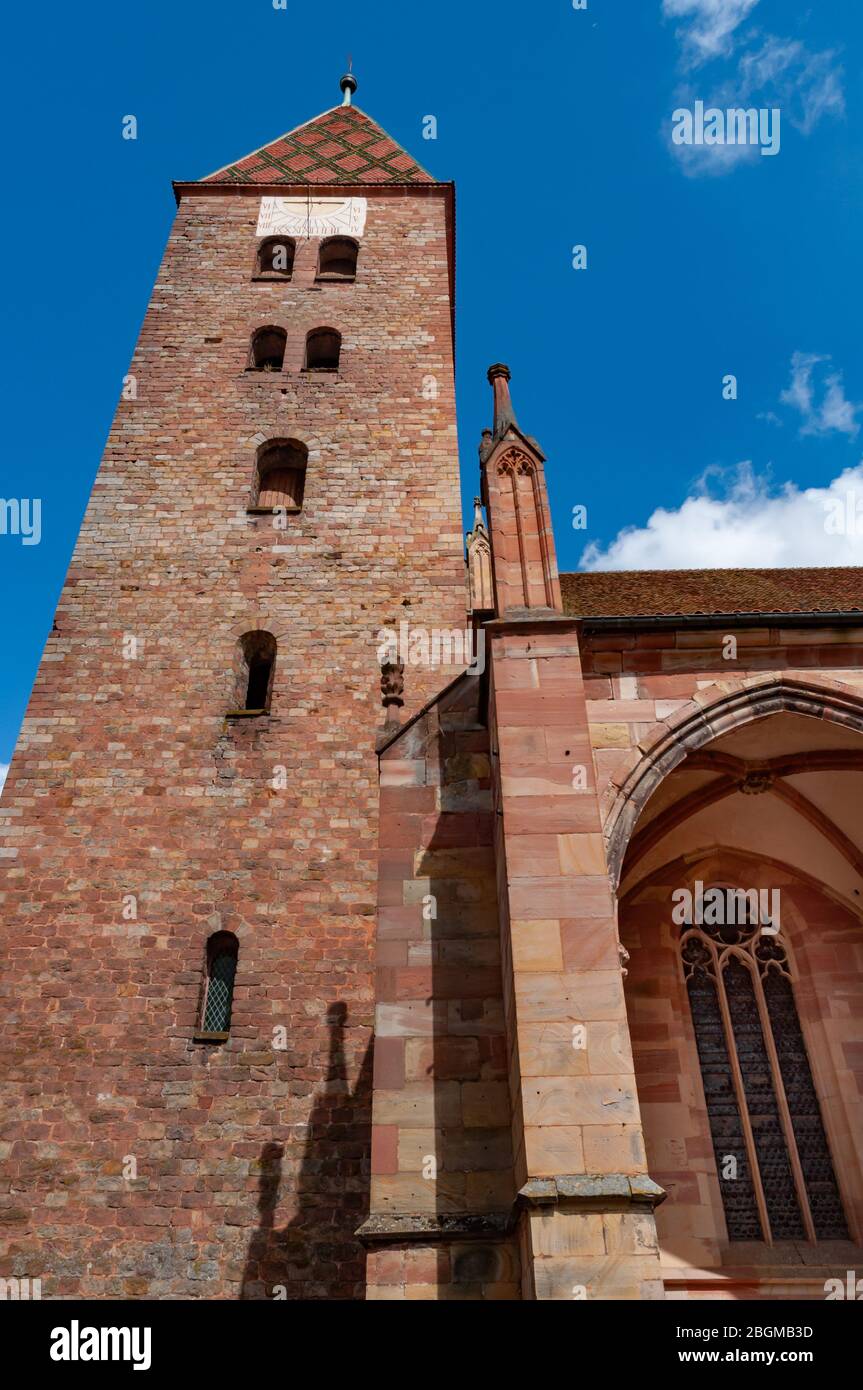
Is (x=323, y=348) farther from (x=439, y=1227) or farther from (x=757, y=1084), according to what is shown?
(x=439, y=1227)

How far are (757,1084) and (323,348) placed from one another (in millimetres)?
13084

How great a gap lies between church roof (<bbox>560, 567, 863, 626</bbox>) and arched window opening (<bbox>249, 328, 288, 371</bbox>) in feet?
22.2

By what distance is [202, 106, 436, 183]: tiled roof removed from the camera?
766 inches

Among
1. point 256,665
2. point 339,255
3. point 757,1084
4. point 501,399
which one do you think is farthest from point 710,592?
point 339,255

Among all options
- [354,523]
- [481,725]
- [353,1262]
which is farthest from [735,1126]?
[354,523]

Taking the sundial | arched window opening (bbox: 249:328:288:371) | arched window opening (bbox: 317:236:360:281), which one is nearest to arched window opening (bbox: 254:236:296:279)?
the sundial

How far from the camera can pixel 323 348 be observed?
→ 53.5 ft

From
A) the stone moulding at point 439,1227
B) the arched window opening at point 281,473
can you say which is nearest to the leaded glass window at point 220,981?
the stone moulding at point 439,1227

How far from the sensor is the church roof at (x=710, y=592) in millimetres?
8945

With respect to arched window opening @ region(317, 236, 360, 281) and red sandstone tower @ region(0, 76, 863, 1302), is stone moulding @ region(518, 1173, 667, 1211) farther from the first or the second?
arched window opening @ region(317, 236, 360, 281)

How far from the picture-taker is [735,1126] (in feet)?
27.5

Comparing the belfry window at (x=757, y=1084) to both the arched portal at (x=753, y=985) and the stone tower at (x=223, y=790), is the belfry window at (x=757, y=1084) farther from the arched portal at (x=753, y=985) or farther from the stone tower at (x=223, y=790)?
the stone tower at (x=223, y=790)

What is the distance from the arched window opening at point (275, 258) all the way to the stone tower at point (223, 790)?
0.34 metres

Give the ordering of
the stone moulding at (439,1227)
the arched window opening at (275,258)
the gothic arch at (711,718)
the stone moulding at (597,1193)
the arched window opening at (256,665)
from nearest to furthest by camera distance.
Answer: the stone moulding at (597,1193) < the stone moulding at (439,1227) < the gothic arch at (711,718) < the arched window opening at (256,665) < the arched window opening at (275,258)
